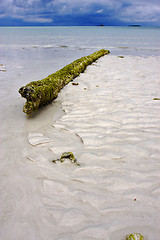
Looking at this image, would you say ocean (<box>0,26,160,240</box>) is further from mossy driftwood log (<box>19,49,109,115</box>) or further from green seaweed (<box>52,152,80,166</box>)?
mossy driftwood log (<box>19,49,109,115</box>)

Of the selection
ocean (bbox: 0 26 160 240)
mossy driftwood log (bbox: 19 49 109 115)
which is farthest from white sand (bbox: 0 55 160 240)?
mossy driftwood log (bbox: 19 49 109 115)

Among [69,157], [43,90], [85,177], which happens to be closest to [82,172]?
[85,177]

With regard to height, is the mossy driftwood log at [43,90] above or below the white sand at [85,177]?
above

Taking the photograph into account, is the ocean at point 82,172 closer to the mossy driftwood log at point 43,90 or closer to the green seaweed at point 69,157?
the green seaweed at point 69,157

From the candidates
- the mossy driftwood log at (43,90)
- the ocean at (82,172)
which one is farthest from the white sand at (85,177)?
the mossy driftwood log at (43,90)

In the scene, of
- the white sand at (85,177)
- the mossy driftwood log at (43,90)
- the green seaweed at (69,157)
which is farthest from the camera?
the mossy driftwood log at (43,90)

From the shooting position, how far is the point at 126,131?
3.26m

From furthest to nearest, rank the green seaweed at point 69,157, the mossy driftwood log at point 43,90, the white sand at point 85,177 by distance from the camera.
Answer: the mossy driftwood log at point 43,90 < the green seaweed at point 69,157 < the white sand at point 85,177

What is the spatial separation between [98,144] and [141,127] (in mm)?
1038

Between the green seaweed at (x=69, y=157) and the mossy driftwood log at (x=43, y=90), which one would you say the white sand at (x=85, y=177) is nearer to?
the green seaweed at (x=69, y=157)

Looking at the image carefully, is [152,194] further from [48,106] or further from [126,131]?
[48,106]

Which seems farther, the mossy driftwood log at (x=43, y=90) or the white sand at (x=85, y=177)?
the mossy driftwood log at (x=43, y=90)

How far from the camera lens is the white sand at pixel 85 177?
1.74 metres

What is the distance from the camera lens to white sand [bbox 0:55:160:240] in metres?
1.74
